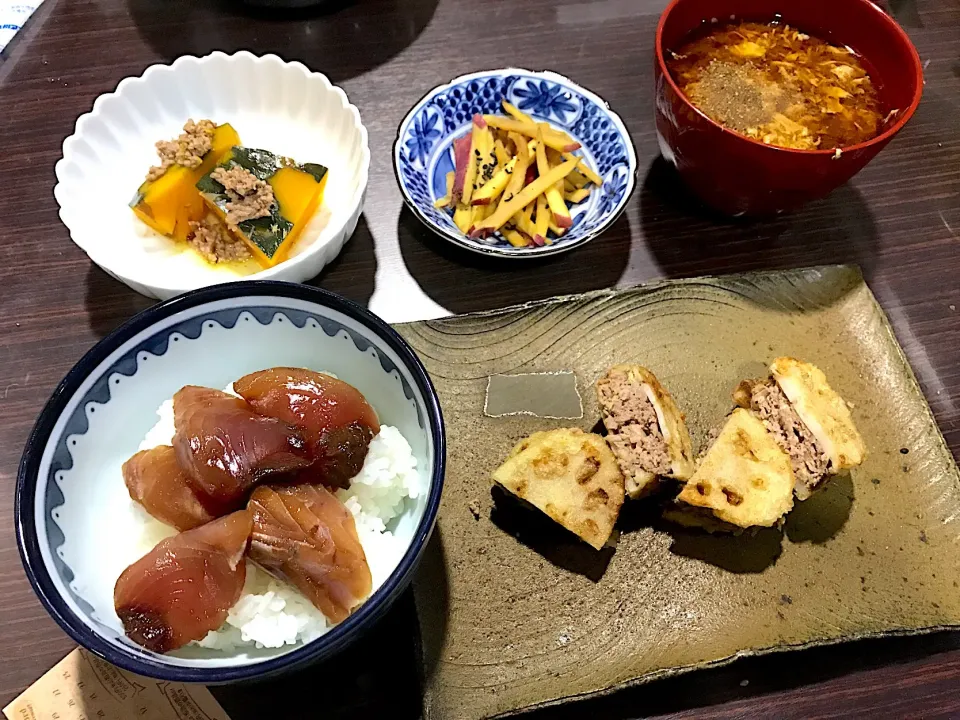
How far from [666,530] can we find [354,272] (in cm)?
115

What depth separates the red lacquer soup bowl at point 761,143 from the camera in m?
1.84

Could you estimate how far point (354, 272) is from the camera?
2123 mm

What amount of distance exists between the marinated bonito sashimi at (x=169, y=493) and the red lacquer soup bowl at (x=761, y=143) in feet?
4.94

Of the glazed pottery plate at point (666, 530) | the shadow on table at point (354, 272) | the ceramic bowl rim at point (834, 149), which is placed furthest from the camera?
the shadow on table at point (354, 272)

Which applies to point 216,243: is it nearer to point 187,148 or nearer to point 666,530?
point 187,148

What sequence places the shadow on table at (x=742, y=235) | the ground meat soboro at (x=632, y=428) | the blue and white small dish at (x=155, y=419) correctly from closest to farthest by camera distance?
the blue and white small dish at (x=155, y=419) < the ground meat soboro at (x=632, y=428) < the shadow on table at (x=742, y=235)

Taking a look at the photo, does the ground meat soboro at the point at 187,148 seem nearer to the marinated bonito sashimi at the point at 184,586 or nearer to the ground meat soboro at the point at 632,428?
the marinated bonito sashimi at the point at 184,586

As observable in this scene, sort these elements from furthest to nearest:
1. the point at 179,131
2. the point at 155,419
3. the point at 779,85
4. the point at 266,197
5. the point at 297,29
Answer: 1. the point at 297,29
2. the point at 179,131
3. the point at 779,85
4. the point at 266,197
5. the point at 155,419

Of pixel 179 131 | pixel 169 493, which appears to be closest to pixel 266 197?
pixel 179 131

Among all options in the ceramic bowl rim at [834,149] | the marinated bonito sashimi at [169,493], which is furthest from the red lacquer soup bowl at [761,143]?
the marinated bonito sashimi at [169,493]

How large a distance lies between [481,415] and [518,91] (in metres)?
1.13

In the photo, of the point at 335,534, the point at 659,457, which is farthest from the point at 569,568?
the point at 335,534

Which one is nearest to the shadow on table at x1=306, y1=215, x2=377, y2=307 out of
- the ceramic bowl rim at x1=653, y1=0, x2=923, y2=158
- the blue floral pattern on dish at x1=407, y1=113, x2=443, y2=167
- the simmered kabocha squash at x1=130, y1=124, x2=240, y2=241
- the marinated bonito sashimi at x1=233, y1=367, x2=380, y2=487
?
the blue floral pattern on dish at x1=407, y1=113, x2=443, y2=167

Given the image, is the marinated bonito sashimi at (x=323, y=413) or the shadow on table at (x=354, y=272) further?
the shadow on table at (x=354, y=272)
